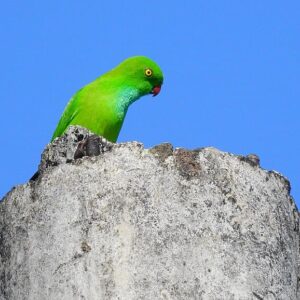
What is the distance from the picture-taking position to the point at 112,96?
9945mm

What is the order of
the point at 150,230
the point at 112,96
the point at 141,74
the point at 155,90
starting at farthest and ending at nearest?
1. the point at 155,90
2. the point at 141,74
3. the point at 112,96
4. the point at 150,230

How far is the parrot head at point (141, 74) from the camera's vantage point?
33.9ft

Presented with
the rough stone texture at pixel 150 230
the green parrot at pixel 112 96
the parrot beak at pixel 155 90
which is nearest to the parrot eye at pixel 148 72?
the green parrot at pixel 112 96

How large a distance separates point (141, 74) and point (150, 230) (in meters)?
6.05

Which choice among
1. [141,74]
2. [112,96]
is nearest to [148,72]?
[141,74]

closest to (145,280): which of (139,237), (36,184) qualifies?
(139,237)

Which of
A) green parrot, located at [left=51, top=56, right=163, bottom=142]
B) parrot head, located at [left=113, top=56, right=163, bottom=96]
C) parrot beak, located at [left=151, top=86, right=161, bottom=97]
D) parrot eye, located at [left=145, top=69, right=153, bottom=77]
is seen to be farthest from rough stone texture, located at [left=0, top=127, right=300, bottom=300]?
parrot beak, located at [left=151, top=86, right=161, bottom=97]

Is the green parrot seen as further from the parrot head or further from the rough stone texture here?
the rough stone texture

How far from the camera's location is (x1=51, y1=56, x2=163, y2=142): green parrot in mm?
9609

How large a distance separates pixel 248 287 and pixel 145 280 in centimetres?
54

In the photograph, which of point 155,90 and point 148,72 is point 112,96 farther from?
point 155,90

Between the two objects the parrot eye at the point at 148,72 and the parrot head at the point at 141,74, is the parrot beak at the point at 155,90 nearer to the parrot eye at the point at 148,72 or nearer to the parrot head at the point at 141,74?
the parrot head at the point at 141,74

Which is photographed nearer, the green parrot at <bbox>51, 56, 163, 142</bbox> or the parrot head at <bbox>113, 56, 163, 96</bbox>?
the green parrot at <bbox>51, 56, 163, 142</bbox>

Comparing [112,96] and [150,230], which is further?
[112,96]
